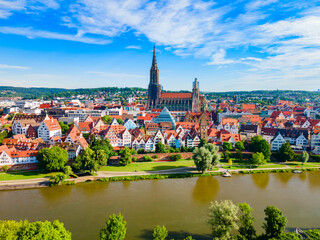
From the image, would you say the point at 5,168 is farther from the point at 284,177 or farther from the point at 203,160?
the point at 284,177

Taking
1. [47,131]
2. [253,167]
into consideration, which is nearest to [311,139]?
[253,167]

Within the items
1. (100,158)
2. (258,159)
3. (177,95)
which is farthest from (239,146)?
(177,95)

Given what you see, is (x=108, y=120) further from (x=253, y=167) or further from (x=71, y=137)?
(x=253, y=167)

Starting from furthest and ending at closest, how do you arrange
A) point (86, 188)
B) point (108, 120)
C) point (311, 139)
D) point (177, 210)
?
point (108, 120) → point (311, 139) → point (86, 188) → point (177, 210)

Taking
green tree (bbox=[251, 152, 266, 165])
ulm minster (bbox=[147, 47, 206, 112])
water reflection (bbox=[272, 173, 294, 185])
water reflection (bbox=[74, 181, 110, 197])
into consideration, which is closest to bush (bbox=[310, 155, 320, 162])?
water reflection (bbox=[272, 173, 294, 185])

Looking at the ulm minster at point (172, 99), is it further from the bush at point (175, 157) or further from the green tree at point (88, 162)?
the green tree at point (88, 162)

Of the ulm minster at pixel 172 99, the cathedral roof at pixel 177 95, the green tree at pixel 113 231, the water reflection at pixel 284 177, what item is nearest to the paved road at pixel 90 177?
the water reflection at pixel 284 177
